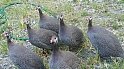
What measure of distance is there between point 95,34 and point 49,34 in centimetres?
58

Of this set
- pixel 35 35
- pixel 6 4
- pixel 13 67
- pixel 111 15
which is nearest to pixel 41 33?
pixel 35 35

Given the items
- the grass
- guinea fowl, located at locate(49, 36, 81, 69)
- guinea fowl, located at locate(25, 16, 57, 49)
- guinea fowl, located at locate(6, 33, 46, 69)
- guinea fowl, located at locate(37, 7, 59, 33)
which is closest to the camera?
guinea fowl, located at locate(49, 36, 81, 69)

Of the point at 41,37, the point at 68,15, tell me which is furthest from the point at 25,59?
the point at 68,15

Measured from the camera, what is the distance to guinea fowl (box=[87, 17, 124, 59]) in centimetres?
457

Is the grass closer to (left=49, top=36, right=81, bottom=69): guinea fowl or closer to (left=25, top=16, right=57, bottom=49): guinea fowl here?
(left=25, top=16, right=57, bottom=49): guinea fowl

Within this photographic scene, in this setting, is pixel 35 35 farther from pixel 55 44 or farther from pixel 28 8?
pixel 28 8

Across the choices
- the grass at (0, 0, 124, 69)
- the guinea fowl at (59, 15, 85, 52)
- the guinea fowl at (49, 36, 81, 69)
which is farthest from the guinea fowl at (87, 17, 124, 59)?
the grass at (0, 0, 124, 69)

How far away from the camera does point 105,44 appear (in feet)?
15.1

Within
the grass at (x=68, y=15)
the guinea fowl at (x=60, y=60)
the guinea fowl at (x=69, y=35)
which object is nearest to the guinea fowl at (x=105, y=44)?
the guinea fowl at (x=69, y=35)

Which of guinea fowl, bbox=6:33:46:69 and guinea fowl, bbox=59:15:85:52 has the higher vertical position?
guinea fowl, bbox=59:15:85:52

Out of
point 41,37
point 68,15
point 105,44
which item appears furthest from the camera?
point 68,15

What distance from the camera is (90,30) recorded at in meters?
4.82

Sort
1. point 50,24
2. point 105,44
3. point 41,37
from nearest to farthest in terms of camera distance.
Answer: point 105,44 → point 41,37 → point 50,24

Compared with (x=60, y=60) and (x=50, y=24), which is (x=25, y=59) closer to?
(x=60, y=60)
